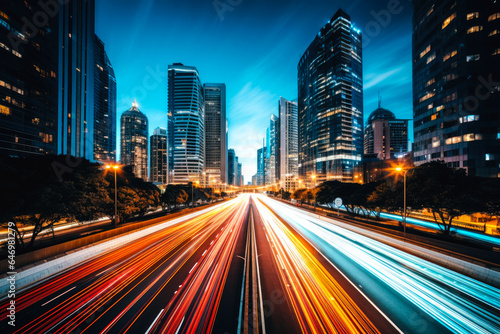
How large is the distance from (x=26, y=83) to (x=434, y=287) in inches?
3631

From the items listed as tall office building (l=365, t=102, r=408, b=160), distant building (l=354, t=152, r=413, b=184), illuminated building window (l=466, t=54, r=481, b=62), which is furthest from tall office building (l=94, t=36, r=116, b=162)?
tall office building (l=365, t=102, r=408, b=160)

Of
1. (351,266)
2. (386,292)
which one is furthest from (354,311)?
(351,266)

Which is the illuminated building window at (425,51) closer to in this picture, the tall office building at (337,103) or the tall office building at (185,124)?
the tall office building at (337,103)

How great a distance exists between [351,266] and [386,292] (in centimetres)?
Answer: 322

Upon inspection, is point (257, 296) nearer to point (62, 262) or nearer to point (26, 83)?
point (62, 262)

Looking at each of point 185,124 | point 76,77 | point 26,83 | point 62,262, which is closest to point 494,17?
point 62,262

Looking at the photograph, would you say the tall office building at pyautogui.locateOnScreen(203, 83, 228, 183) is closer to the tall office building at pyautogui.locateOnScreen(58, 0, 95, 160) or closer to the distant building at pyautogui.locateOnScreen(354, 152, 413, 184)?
the tall office building at pyautogui.locateOnScreen(58, 0, 95, 160)

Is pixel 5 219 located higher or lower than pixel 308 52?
lower

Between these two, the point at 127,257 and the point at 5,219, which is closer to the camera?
the point at 5,219

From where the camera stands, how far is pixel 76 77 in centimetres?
7625

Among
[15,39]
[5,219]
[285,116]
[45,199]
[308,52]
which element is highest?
[308,52]

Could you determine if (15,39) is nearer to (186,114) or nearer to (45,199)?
(45,199)

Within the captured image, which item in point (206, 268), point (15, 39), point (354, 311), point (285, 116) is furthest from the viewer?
point (285, 116)

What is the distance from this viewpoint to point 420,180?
818 inches
